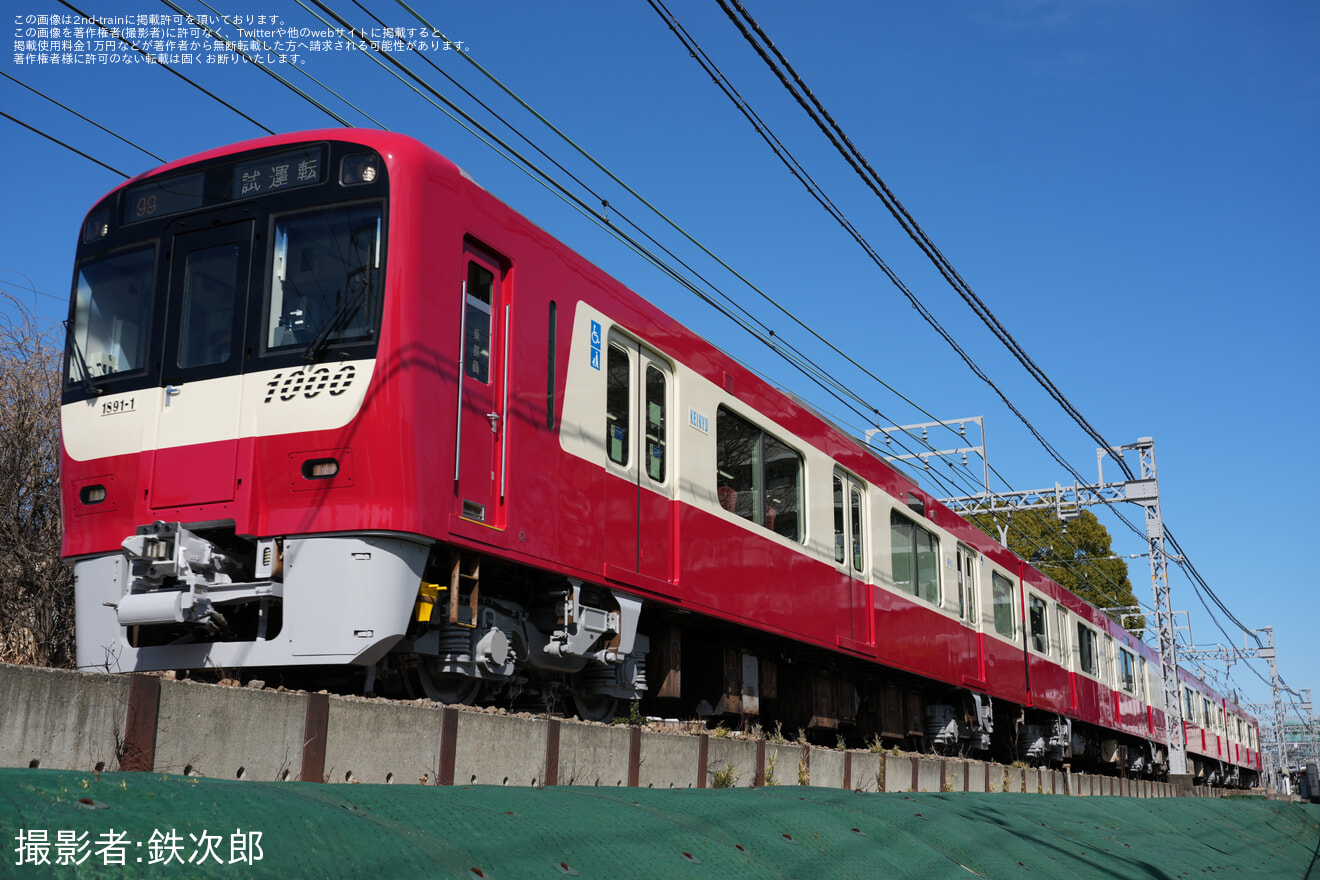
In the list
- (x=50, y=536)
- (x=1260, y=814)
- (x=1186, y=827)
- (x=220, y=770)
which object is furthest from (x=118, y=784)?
(x=1260, y=814)

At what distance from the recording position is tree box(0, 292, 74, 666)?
372 inches

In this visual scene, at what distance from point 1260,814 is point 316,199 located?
18.1 m

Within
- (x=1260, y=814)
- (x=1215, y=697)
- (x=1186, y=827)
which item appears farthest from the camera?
(x=1215, y=697)

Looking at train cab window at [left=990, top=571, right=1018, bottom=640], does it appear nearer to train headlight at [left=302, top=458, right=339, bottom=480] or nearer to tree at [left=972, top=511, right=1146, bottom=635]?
train headlight at [left=302, top=458, right=339, bottom=480]

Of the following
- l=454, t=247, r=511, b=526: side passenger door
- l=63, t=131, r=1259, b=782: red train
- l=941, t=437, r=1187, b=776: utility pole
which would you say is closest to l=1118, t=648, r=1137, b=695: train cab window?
l=941, t=437, r=1187, b=776: utility pole

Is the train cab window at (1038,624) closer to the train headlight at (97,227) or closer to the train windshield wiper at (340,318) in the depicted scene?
the train windshield wiper at (340,318)

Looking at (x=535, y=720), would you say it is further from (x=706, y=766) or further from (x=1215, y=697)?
(x=1215, y=697)

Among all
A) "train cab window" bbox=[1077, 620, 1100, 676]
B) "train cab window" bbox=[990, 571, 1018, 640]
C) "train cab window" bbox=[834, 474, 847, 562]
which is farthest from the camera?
"train cab window" bbox=[1077, 620, 1100, 676]

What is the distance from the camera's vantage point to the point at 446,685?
673cm

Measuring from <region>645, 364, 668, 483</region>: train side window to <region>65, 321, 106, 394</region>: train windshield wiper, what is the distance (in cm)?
339

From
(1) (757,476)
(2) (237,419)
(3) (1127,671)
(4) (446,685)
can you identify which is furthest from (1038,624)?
(2) (237,419)

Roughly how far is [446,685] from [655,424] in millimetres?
2451

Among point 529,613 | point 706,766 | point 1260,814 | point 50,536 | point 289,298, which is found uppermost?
point 289,298

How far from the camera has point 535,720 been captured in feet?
18.7
